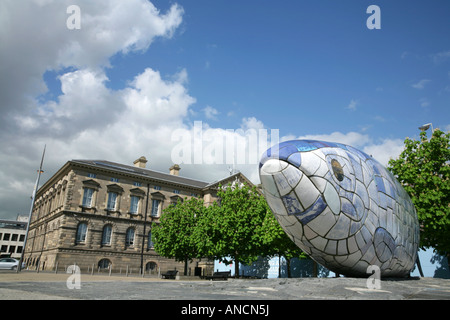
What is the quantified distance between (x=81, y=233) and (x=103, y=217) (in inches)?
126

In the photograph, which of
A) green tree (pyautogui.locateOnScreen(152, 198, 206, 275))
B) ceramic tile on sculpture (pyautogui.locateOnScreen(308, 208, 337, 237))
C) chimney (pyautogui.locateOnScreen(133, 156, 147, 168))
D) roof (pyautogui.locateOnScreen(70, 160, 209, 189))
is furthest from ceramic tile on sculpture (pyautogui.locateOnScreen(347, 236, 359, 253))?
chimney (pyautogui.locateOnScreen(133, 156, 147, 168))

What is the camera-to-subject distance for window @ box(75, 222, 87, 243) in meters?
41.3

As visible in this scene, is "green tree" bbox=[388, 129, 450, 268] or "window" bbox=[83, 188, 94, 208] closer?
"green tree" bbox=[388, 129, 450, 268]

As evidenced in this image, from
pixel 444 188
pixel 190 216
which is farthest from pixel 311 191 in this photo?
pixel 190 216

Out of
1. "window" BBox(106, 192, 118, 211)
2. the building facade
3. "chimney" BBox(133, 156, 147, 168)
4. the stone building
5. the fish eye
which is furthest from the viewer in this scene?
the building facade

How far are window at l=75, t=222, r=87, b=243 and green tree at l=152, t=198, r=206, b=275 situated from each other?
10218 millimetres

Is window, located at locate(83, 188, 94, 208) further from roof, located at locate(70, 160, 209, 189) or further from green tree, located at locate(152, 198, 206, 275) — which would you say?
green tree, located at locate(152, 198, 206, 275)

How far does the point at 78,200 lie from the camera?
4200 centimetres

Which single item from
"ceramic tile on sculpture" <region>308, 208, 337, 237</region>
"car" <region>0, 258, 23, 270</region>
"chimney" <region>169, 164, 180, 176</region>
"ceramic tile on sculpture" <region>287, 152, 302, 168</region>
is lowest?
"car" <region>0, 258, 23, 270</region>

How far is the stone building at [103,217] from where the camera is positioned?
134 ft

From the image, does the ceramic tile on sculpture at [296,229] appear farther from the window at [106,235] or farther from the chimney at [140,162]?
the chimney at [140,162]

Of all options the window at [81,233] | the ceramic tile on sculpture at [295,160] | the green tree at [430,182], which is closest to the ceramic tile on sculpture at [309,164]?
the ceramic tile on sculpture at [295,160]
